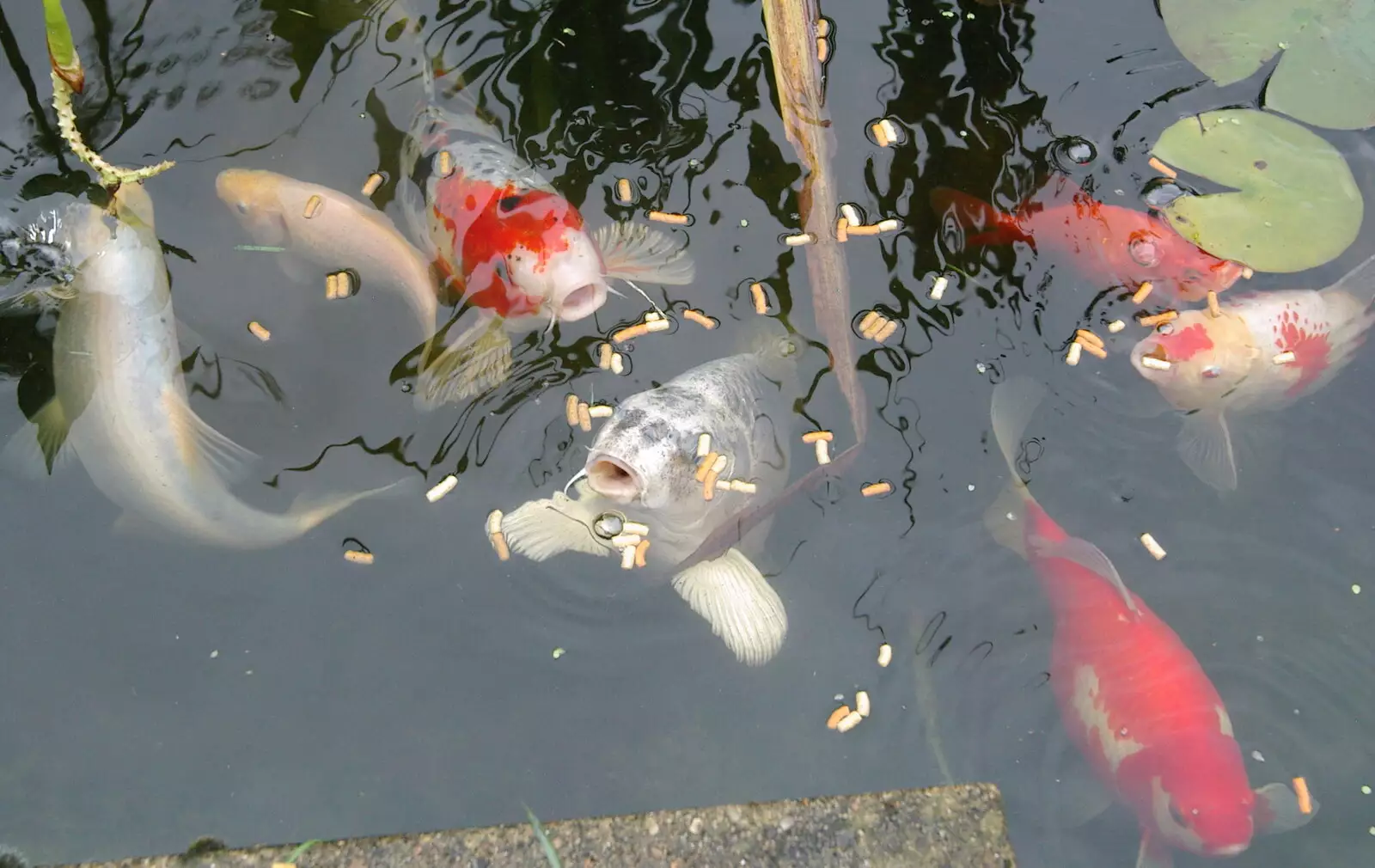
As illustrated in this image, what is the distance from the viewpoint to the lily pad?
379cm

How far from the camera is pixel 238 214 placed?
144 inches

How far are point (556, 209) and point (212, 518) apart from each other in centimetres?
167

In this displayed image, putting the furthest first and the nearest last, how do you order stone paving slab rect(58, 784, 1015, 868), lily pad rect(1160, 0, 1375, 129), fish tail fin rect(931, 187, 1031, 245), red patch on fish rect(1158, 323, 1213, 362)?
1. lily pad rect(1160, 0, 1375, 129)
2. fish tail fin rect(931, 187, 1031, 245)
3. red patch on fish rect(1158, 323, 1213, 362)
4. stone paving slab rect(58, 784, 1015, 868)

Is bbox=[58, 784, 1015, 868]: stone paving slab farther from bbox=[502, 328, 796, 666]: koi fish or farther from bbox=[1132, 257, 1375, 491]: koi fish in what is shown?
bbox=[1132, 257, 1375, 491]: koi fish

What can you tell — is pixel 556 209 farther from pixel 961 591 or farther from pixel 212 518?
pixel 961 591

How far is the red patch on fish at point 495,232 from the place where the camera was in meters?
3.37

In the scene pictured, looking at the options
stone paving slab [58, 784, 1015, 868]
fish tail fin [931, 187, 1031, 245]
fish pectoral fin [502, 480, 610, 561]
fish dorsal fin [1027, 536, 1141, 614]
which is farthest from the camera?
fish tail fin [931, 187, 1031, 245]

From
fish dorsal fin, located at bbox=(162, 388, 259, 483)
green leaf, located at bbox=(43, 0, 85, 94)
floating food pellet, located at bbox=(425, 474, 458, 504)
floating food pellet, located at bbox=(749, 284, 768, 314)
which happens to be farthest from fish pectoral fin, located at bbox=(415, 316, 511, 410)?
green leaf, located at bbox=(43, 0, 85, 94)

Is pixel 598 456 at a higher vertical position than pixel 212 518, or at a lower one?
higher

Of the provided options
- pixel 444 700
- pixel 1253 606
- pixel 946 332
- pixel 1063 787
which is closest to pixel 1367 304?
pixel 1253 606

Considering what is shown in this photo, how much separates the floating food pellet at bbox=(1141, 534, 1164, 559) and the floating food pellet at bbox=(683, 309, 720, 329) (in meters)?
1.79

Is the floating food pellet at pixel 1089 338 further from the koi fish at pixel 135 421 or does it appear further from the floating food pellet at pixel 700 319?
the koi fish at pixel 135 421

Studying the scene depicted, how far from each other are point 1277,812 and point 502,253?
10.6 feet

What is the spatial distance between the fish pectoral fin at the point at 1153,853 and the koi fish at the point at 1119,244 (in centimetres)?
206
